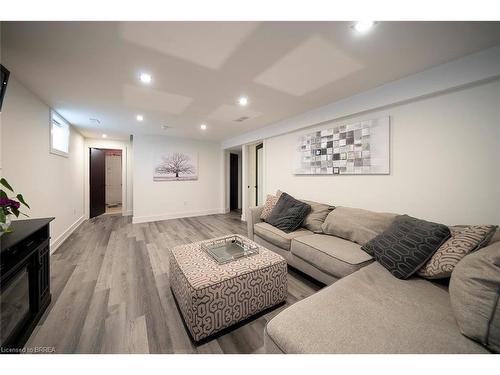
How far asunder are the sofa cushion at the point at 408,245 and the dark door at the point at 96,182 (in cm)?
653

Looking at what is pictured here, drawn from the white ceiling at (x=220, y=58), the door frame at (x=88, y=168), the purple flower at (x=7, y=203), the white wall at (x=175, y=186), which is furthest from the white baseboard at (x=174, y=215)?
the purple flower at (x=7, y=203)

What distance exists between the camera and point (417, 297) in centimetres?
115

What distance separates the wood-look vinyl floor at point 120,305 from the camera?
1.28m

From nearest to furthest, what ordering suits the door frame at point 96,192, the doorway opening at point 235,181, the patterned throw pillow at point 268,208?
1. the patterned throw pillow at point 268,208
2. the door frame at point 96,192
3. the doorway opening at point 235,181

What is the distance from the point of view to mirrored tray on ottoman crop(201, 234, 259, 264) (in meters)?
1.69

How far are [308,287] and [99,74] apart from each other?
10.1 ft

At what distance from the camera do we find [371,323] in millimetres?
942

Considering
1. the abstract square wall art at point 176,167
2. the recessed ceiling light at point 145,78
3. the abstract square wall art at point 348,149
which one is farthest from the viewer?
the abstract square wall art at point 176,167

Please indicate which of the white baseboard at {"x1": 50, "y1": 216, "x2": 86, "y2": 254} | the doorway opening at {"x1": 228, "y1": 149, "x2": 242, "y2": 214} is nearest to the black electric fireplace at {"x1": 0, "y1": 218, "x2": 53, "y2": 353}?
the white baseboard at {"x1": 50, "y1": 216, "x2": 86, "y2": 254}

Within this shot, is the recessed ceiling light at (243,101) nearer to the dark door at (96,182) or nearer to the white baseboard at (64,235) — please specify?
the white baseboard at (64,235)

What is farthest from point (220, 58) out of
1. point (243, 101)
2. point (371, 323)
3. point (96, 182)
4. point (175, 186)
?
point (96, 182)

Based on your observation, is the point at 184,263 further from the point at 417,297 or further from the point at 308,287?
the point at 417,297
